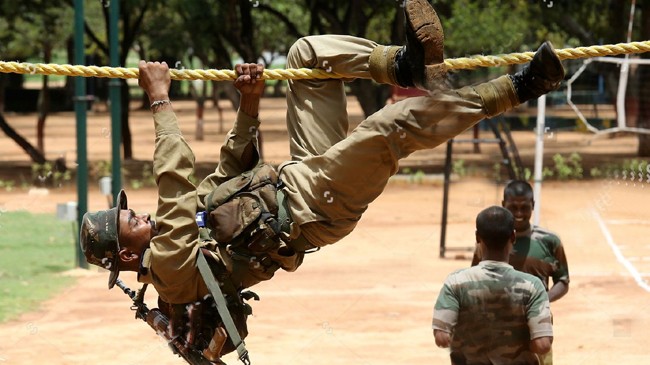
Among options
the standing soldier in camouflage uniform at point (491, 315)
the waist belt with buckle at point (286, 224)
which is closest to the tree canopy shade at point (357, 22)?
the standing soldier in camouflage uniform at point (491, 315)

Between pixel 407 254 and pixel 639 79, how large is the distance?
6.67m

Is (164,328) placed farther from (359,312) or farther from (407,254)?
(407,254)

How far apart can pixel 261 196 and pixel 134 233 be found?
1.76 ft

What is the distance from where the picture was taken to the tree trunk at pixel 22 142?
63.5 ft

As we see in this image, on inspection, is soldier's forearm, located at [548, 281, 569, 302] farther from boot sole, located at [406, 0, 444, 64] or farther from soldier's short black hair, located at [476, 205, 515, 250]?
boot sole, located at [406, 0, 444, 64]

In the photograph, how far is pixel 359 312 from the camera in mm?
9508

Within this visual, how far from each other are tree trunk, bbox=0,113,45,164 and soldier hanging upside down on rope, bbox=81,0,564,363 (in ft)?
48.6

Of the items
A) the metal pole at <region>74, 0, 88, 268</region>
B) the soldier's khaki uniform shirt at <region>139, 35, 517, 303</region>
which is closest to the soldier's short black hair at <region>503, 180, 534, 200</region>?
the soldier's khaki uniform shirt at <region>139, 35, 517, 303</region>

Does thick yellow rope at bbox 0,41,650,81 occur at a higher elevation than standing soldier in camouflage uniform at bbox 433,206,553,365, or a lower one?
higher

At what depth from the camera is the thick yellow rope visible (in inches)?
170

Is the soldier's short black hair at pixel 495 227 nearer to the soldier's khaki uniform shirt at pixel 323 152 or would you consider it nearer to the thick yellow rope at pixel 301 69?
the soldier's khaki uniform shirt at pixel 323 152

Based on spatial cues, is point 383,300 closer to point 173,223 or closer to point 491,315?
point 491,315

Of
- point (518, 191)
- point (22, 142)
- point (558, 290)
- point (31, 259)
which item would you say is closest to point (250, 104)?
point (518, 191)

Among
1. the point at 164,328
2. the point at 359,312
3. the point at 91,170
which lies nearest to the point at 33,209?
the point at 91,170
